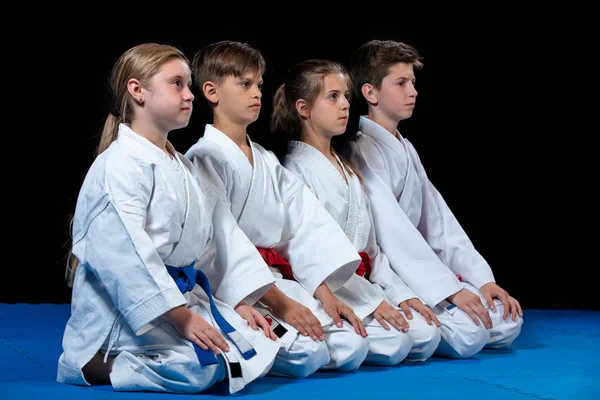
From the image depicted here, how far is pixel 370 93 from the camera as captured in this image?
4.01 metres

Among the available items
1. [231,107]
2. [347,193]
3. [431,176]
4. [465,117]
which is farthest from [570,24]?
[231,107]

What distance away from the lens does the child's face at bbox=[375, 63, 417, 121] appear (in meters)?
3.93

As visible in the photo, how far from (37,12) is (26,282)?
4.47 feet

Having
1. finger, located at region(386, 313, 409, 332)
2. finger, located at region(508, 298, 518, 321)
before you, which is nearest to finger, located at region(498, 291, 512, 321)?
finger, located at region(508, 298, 518, 321)

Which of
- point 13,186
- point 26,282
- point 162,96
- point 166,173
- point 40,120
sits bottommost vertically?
point 26,282

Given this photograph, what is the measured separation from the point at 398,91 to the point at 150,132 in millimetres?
1351

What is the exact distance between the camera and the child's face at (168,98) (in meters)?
2.93

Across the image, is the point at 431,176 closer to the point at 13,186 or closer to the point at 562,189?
the point at 562,189

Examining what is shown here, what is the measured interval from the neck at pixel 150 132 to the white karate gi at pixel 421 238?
1.12m

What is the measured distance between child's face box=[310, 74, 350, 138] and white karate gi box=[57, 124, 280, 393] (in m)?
0.84

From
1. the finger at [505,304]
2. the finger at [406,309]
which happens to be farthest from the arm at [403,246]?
the finger at [505,304]

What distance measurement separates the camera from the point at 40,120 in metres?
4.46

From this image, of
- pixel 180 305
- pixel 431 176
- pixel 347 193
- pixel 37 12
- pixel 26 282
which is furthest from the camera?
pixel 431 176

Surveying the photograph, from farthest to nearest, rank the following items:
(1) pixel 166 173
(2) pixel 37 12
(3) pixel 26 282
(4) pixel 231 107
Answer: (3) pixel 26 282, (2) pixel 37 12, (4) pixel 231 107, (1) pixel 166 173
